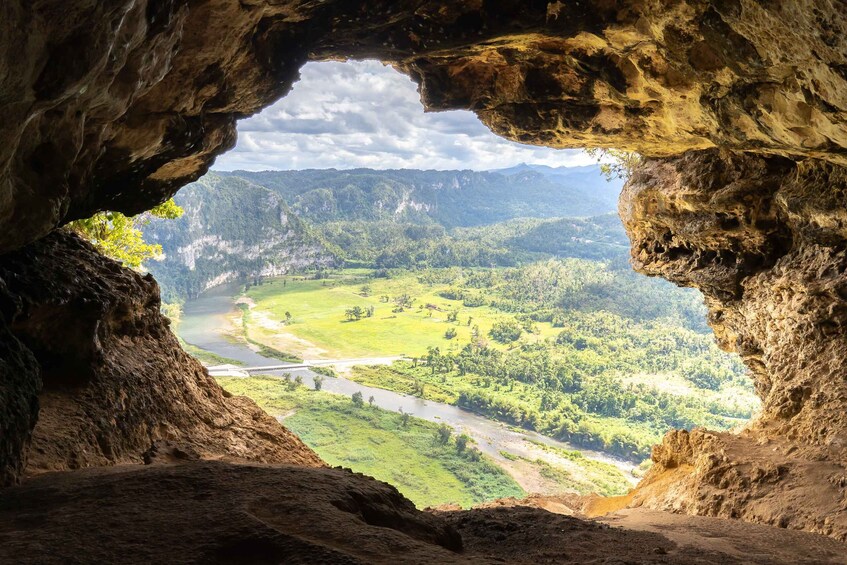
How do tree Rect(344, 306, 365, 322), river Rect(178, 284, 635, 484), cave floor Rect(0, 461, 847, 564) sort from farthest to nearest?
tree Rect(344, 306, 365, 322) → river Rect(178, 284, 635, 484) → cave floor Rect(0, 461, 847, 564)

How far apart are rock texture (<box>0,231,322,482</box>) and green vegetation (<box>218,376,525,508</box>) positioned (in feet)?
156

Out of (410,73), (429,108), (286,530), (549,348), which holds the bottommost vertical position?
(549,348)

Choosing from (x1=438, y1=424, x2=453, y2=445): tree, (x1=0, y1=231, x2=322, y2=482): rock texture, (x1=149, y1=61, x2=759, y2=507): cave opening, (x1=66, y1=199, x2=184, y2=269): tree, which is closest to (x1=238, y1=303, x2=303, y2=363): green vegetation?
(x1=149, y1=61, x2=759, y2=507): cave opening

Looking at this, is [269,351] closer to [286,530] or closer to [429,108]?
[429,108]

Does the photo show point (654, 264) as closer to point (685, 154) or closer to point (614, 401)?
point (685, 154)

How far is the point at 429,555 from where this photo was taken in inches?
218

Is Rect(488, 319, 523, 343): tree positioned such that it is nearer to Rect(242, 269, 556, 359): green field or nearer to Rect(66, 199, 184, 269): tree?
Rect(242, 269, 556, 359): green field

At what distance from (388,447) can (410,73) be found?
5984cm

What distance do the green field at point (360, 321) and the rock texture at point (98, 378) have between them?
342ft

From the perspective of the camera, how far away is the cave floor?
506 cm

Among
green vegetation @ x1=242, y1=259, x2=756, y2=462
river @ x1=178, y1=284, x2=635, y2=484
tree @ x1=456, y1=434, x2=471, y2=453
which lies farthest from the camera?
green vegetation @ x1=242, y1=259, x2=756, y2=462

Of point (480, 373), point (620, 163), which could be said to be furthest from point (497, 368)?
point (620, 163)

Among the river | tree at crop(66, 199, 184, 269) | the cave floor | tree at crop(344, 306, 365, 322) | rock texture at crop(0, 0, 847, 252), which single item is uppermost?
rock texture at crop(0, 0, 847, 252)

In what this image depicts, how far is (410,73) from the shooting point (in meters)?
16.3
